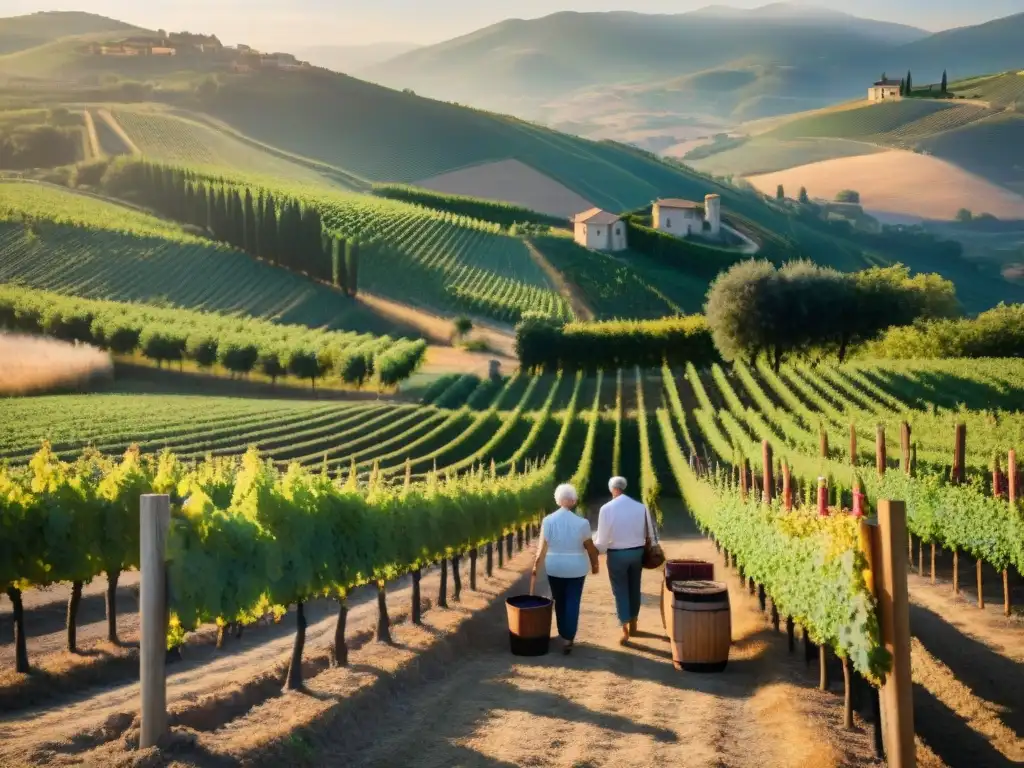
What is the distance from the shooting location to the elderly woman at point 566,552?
41.0ft

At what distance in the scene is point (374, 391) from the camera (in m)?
53.7

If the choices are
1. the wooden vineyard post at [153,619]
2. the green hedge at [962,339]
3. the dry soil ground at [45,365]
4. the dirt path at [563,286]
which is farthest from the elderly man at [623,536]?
the dirt path at [563,286]

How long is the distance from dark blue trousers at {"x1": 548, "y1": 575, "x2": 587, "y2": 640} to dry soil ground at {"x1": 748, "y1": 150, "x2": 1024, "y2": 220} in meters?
126

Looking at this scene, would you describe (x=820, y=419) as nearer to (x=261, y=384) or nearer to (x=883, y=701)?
(x=261, y=384)

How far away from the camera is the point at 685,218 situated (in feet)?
365

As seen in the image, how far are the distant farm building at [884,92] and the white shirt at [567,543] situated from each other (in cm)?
15833

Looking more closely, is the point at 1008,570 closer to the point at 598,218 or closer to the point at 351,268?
the point at 351,268

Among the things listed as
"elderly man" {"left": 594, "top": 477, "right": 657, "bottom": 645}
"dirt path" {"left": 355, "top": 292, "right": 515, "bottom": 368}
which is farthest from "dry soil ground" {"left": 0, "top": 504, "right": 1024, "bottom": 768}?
"dirt path" {"left": 355, "top": 292, "right": 515, "bottom": 368}

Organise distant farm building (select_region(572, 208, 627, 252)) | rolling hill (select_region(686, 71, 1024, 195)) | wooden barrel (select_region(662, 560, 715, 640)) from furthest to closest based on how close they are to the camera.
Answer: rolling hill (select_region(686, 71, 1024, 195))
distant farm building (select_region(572, 208, 627, 252))
wooden barrel (select_region(662, 560, 715, 640))

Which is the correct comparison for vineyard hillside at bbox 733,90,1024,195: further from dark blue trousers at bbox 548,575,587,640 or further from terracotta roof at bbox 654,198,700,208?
dark blue trousers at bbox 548,575,587,640

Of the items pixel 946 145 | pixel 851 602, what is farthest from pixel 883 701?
pixel 946 145

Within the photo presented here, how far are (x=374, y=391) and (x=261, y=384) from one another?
4.20 m

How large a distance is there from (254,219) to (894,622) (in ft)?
231

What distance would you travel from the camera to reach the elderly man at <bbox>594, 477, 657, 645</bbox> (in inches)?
498
